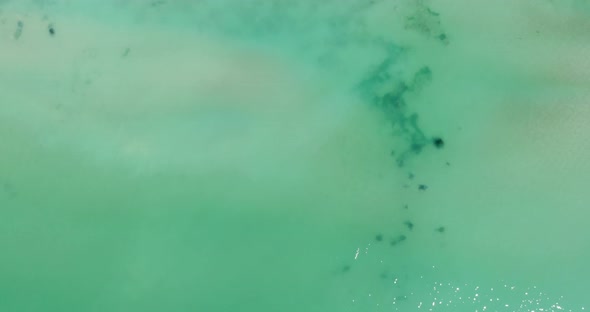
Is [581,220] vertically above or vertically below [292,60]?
below

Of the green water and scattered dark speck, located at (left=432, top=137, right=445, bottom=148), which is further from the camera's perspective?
scattered dark speck, located at (left=432, top=137, right=445, bottom=148)

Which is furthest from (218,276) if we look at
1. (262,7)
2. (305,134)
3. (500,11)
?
(500,11)

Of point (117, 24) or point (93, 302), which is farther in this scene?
point (117, 24)

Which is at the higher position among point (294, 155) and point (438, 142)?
point (438, 142)

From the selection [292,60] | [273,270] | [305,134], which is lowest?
[273,270]

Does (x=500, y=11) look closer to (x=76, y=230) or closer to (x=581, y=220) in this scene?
(x=581, y=220)

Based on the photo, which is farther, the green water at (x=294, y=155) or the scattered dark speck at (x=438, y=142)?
the scattered dark speck at (x=438, y=142)
